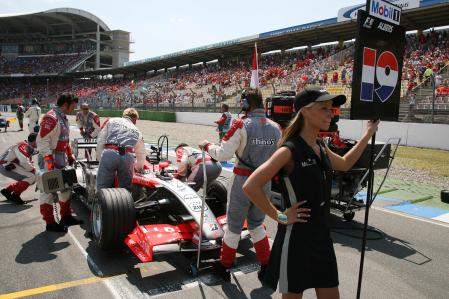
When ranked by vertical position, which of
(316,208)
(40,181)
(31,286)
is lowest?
(31,286)

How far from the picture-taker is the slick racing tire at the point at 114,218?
13.3 feet

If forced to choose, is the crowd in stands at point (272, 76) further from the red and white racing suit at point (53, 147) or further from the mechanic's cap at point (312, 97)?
the mechanic's cap at point (312, 97)

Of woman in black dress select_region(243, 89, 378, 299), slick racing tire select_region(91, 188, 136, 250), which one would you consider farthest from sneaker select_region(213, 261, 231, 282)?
woman in black dress select_region(243, 89, 378, 299)

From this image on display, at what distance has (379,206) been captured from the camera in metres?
6.79

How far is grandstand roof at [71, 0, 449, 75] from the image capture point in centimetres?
2212

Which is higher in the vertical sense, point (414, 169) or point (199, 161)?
point (199, 161)

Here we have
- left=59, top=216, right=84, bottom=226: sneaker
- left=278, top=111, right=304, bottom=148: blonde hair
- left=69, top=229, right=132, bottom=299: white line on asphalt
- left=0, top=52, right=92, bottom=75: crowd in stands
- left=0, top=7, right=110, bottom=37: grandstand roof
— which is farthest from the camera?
left=0, top=52, right=92, bottom=75: crowd in stands

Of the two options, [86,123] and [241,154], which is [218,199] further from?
[86,123]

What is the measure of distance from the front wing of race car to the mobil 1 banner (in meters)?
2.07

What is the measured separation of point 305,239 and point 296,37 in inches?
1215

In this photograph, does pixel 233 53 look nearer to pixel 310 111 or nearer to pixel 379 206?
pixel 379 206

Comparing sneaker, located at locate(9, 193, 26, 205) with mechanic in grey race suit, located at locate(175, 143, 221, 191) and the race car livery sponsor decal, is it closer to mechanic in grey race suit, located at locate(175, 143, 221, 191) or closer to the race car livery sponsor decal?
mechanic in grey race suit, located at locate(175, 143, 221, 191)

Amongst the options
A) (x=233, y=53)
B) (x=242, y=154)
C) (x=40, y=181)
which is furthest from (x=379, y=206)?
(x=233, y=53)

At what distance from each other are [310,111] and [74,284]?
2.78 metres
